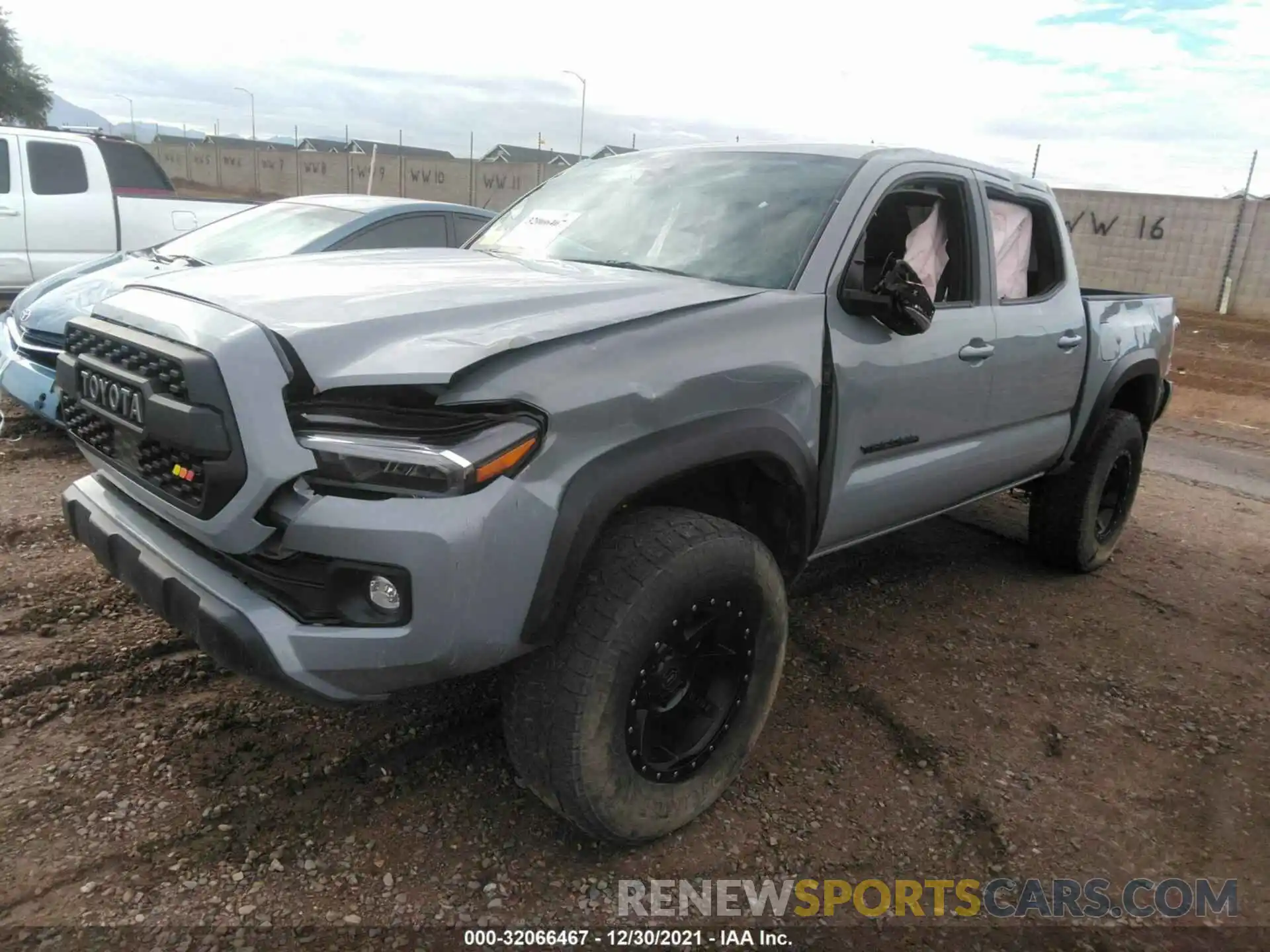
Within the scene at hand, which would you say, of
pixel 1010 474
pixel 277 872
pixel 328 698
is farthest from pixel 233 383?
pixel 1010 474

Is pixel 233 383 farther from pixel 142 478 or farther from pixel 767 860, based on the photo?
pixel 767 860

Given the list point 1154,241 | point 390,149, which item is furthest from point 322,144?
point 1154,241

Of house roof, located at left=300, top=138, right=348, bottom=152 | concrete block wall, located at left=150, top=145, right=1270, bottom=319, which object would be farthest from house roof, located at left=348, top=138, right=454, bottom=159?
concrete block wall, located at left=150, top=145, right=1270, bottom=319

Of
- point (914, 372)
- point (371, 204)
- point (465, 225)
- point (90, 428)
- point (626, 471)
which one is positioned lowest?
point (90, 428)

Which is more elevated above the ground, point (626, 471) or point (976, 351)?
point (976, 351)

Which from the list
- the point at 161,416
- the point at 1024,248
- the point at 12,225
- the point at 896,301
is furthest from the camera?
the point at 12,225

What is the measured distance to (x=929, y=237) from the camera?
3531 mm

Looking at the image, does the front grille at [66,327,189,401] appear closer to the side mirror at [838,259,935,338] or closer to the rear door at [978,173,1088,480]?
the side mirror at [838,259,935,338]

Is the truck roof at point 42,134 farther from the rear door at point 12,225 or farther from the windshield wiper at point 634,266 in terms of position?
the windshield wiper at point 634,266

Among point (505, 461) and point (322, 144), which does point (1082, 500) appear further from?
point (322, 144)

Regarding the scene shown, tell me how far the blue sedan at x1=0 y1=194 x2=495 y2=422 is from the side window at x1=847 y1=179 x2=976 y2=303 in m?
2.74

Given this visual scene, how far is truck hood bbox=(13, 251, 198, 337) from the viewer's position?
4.95 m

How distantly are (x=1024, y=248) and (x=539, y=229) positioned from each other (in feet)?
7.11

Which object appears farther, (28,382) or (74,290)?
(74,290)
